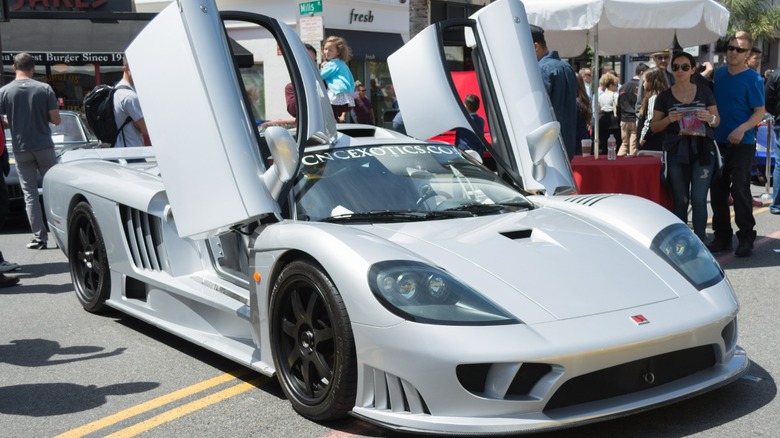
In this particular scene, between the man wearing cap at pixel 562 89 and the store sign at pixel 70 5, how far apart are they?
18.7 metres

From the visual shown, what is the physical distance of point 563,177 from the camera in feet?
18.8

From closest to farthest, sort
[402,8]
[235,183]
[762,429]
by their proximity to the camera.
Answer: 1. [762,429]
2. [235,183]
3. [402,8]

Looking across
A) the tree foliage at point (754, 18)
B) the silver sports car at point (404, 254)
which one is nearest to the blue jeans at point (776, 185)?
the silver sports car at point (404, 254)

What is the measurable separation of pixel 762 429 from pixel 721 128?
4582mm

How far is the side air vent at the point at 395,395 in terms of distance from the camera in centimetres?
351

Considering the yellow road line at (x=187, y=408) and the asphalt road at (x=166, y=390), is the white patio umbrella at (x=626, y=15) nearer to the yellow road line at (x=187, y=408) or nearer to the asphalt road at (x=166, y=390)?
the asphalt road at (x=166, y=390)

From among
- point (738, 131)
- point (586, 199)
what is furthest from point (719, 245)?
point (586, 199)

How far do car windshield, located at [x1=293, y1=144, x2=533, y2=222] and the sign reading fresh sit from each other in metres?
8.11

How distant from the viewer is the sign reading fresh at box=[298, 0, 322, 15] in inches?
504

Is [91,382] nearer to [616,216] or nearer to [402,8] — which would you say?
[616,216]

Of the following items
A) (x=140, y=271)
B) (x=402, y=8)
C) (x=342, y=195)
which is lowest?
(x=140, y=271)

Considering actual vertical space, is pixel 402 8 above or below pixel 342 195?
above

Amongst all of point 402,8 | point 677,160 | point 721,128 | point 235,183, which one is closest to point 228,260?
point 235,183

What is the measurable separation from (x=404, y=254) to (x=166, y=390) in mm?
1469
